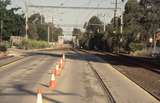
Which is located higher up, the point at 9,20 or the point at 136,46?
the point at 9,20

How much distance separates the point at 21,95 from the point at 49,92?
4.87 ft

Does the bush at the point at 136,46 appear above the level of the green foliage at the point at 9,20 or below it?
below

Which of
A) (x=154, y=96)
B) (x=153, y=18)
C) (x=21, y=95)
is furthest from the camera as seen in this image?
(x=153, y=18)

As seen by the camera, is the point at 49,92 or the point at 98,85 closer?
the point at 49,92

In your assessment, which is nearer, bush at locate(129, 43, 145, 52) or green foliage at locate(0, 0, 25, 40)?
bush at locate(129, 43, 145, 52)

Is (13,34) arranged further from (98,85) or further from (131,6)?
(98,85)

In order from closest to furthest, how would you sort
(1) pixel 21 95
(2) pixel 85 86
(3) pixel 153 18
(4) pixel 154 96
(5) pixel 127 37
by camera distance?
(1) pixel 21 95 < (4) pixel 154 96 < (2) pixel 85 86 < (5) pixel 127 37 < (3) pixel 153 18

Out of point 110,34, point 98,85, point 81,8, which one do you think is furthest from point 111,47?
point 98,85

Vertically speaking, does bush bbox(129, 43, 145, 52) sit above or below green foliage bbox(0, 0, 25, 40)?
below

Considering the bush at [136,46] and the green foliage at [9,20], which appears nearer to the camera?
the bush at [136,46]

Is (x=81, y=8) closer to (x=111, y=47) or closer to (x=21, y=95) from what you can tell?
(x=111, y=47)

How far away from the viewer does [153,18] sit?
118m

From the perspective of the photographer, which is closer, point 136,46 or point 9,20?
point 136,46

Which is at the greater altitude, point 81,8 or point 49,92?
point 81,8
